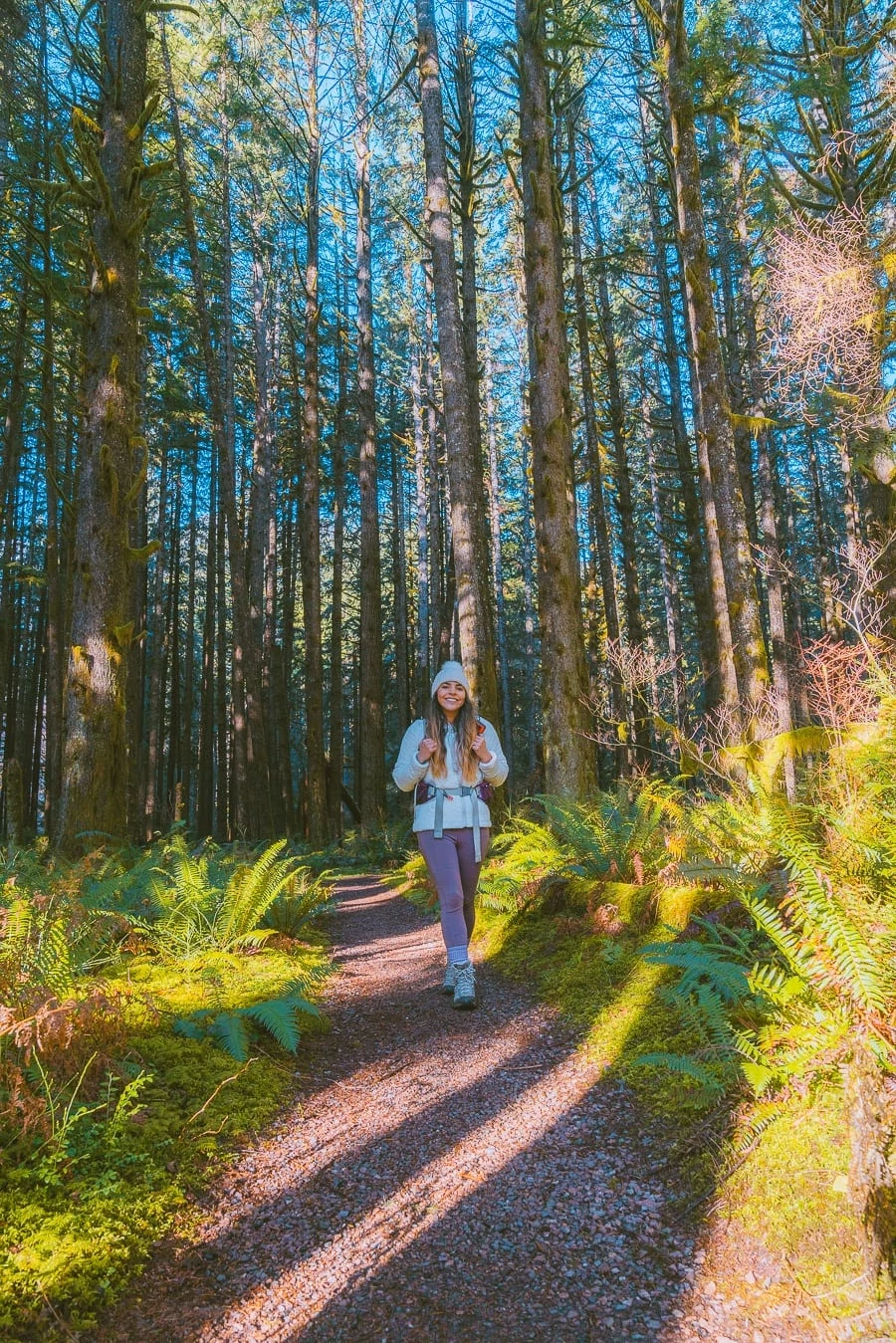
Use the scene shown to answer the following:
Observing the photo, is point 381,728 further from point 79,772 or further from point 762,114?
point 762,114

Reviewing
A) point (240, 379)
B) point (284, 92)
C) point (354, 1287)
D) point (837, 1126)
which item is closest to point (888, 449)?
point (837, 1126)

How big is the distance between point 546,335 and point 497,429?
2350cm

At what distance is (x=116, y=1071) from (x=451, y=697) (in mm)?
2869

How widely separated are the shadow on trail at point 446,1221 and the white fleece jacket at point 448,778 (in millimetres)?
1407

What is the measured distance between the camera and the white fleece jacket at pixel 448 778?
468 cm

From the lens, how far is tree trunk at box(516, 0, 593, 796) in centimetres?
742

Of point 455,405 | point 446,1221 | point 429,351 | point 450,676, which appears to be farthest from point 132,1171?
point 429,351

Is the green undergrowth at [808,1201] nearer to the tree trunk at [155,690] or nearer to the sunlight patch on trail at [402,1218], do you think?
the sunlight patch on trail at [402,1218]

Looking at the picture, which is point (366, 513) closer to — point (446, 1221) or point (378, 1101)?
point (378, 1101)

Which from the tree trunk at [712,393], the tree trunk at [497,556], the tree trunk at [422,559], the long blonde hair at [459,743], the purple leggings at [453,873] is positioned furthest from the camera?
the tree trunk at [497,556]

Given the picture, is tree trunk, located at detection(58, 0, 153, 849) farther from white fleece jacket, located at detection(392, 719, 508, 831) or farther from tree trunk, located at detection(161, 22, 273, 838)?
tree trunk, located at detection(161, 22, 273, 838)

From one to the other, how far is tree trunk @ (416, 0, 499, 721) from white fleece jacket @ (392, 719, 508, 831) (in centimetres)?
433

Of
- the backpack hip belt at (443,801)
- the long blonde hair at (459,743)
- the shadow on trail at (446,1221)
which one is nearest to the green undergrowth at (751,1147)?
the shadow on trail at (446,1221)

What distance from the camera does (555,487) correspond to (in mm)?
7699
